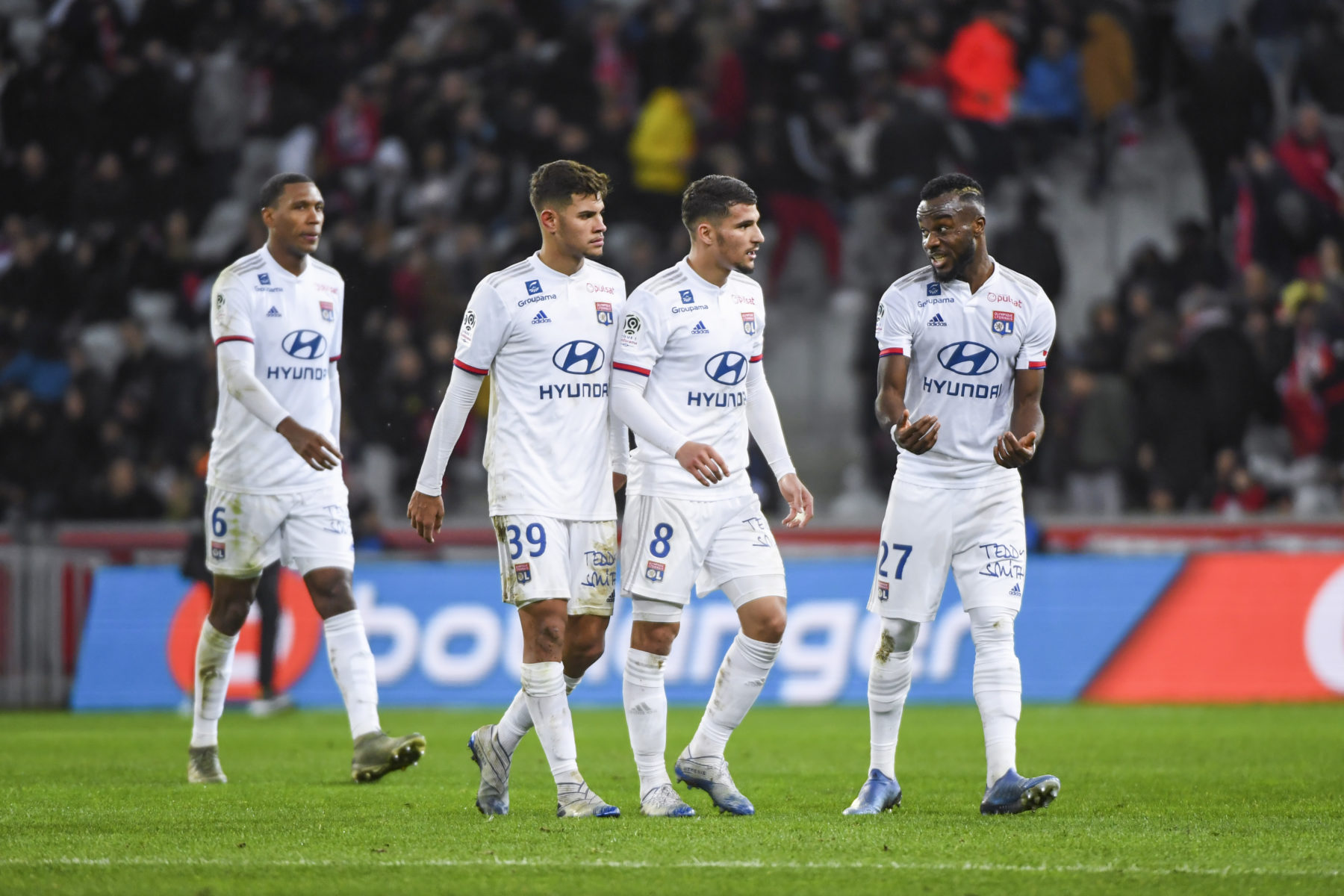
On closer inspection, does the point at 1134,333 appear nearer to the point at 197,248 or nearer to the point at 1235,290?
the point at 1235,290

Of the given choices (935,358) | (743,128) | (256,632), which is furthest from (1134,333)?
(935,358)

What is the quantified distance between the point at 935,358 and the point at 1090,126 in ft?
40.0

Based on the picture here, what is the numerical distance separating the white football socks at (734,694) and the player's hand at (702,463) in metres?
0.80

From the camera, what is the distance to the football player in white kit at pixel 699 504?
7125 millimetres

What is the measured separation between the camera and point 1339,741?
411 inches

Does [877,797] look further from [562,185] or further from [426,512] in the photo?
[562,185]

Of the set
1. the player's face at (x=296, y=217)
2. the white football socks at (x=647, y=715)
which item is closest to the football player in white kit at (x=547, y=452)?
the white football socks at (x=647, y=715)

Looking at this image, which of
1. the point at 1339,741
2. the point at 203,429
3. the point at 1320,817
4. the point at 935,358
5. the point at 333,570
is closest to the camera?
the point at 1320,817

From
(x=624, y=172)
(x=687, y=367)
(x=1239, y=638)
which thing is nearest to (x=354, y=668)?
(x=687, y=367)

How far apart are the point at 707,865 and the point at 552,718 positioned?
156cm

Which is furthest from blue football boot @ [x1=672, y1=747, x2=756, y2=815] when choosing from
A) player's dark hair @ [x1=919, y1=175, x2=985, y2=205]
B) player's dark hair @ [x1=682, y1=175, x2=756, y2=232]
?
player's dark hair @ [x1=919, y1=175, x2=985, y2=205]

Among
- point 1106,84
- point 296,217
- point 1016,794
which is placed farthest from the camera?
point 1106,84

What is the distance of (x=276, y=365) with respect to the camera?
27.8ft

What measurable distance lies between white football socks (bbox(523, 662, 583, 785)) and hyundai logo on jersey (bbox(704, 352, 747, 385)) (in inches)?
53.6
